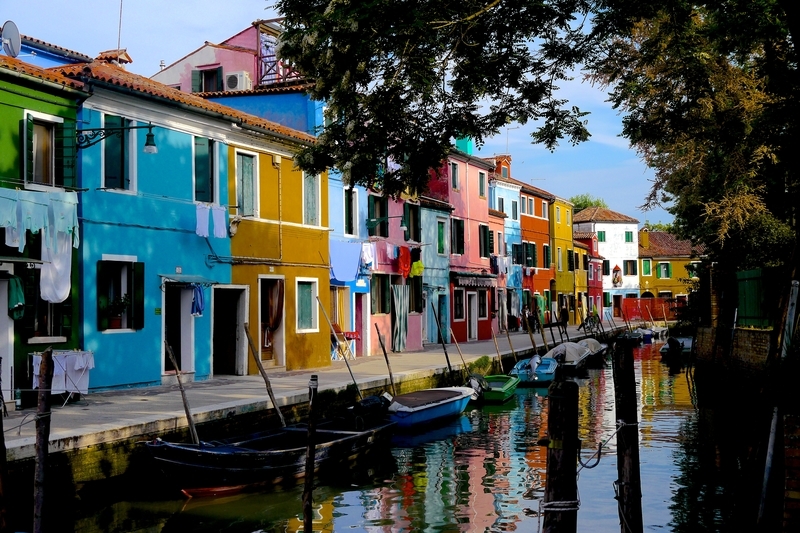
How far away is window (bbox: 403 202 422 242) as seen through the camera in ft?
108

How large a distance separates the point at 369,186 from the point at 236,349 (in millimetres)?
12190

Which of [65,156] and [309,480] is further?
[65,156]

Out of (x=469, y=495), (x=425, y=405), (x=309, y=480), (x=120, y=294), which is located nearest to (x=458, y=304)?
(x=425, y=405)

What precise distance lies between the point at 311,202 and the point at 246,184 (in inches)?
130

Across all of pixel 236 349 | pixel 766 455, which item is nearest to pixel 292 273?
pixel 236 349

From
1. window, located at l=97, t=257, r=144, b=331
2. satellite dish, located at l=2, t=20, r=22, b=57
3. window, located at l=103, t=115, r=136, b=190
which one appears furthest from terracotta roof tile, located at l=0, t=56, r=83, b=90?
window, located at l=97, t=257, r=144, b=331

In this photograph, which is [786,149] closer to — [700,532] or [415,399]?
[700,532]

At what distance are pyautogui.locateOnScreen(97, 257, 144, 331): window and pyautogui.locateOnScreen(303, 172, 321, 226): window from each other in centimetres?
700

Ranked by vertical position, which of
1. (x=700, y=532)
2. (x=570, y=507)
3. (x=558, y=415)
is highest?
(x=558, y=415)

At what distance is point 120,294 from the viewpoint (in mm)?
18422

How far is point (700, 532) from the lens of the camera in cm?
1057

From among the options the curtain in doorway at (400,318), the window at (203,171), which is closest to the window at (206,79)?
the curtain in doorway at (400,318)

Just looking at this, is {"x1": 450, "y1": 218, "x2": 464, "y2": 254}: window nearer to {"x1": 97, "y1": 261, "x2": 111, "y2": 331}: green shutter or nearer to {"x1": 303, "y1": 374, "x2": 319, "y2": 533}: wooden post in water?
{"x1": 97, "y1": 261, "x2": 111, "y2": 331}: green shutter

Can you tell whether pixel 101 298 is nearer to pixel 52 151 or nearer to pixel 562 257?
pixel 52 151
